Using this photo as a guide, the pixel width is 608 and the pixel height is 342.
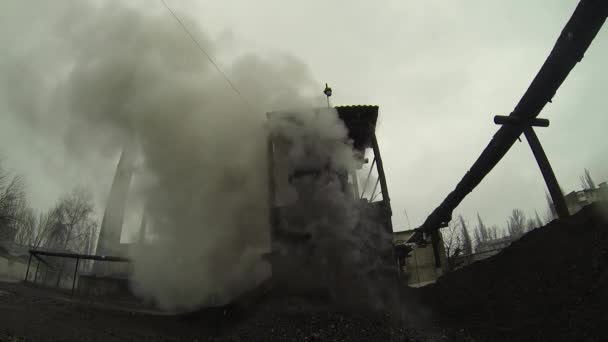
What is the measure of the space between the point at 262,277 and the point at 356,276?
10.1 feet

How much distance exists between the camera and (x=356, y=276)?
29.2ft

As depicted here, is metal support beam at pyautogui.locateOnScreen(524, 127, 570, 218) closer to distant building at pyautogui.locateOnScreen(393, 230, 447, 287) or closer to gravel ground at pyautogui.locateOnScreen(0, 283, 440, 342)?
gravel ground at pyautogui.locateOnScreen(0, 283, 440, 342)

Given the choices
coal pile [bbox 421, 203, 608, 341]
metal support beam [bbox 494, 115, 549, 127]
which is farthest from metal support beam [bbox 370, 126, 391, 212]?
metal support beam [bbox 494, 115, 549, 127]

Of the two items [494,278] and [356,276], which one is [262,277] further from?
[494,278]

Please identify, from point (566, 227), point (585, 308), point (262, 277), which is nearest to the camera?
point (585, 308)

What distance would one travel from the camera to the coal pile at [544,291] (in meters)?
5.00

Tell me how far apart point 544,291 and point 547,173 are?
2851mm

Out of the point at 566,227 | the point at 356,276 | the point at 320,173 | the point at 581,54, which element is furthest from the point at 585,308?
the point at 320,173

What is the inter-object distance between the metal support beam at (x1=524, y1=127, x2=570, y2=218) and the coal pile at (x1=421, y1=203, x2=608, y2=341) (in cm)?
33

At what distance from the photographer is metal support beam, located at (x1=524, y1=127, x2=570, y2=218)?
7.37 meters

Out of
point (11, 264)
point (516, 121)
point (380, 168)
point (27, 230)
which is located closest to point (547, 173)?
point (516, 121)

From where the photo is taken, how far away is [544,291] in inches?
244

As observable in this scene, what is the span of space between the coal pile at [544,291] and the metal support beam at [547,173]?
1.09 feet

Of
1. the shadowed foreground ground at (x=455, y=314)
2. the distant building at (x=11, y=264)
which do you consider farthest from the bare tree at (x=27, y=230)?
the shadowed foreground ground at (x=455, y=314)
